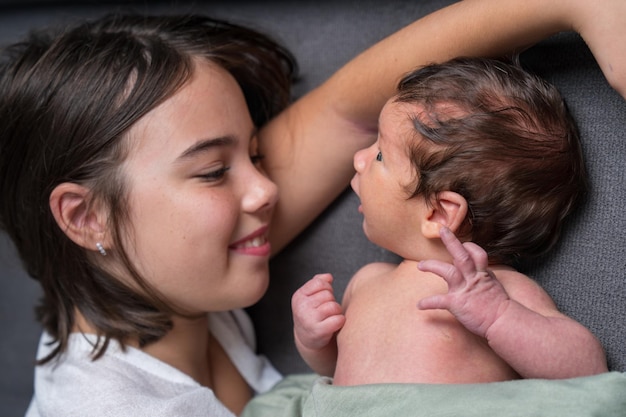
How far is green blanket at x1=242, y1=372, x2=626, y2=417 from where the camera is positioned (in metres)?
0.82

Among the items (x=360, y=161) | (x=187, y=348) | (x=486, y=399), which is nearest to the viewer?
(x=486, y=399)

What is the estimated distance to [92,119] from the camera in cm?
113

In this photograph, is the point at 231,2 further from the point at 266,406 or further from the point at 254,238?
the point at 266,406

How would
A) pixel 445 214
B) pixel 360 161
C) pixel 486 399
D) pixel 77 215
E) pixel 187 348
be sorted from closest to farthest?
pixel 486 399, pixel 445 214, pixel 360 161, pixel 77 215, pixel 187 348

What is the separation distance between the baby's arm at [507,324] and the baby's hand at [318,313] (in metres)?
0.18

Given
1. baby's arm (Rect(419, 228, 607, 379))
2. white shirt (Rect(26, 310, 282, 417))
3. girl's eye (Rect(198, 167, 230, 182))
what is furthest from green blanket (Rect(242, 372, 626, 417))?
girl's eye (Rect(198, 167, 230, 182))

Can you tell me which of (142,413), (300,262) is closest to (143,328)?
(142,413)

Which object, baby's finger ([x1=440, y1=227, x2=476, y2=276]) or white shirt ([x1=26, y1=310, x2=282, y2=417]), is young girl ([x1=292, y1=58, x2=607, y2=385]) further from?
white shirt ([x1=26, y1=310, x2=282, y2=417])

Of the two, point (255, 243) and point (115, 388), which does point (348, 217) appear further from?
point (115, 388)

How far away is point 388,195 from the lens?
3.24ft

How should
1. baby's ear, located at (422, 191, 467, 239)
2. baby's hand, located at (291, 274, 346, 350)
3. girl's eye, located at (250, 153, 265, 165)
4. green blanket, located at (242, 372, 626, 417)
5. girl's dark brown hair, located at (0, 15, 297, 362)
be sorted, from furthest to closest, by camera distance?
girl's eye, located at (250, 153, 265, 165)
girl's dark brown hair, located at (0, 15, 297, 362)
baby's hand, located at (291, 274, 346, 350)
baby's ear, located at (422, 191, 467, 239)
green blanket, located at (242, 372, 626, 417)

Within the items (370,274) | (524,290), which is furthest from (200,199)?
(524,290)

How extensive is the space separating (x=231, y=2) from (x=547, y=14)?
80 centimetres

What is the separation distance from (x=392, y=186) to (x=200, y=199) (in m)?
0.31
